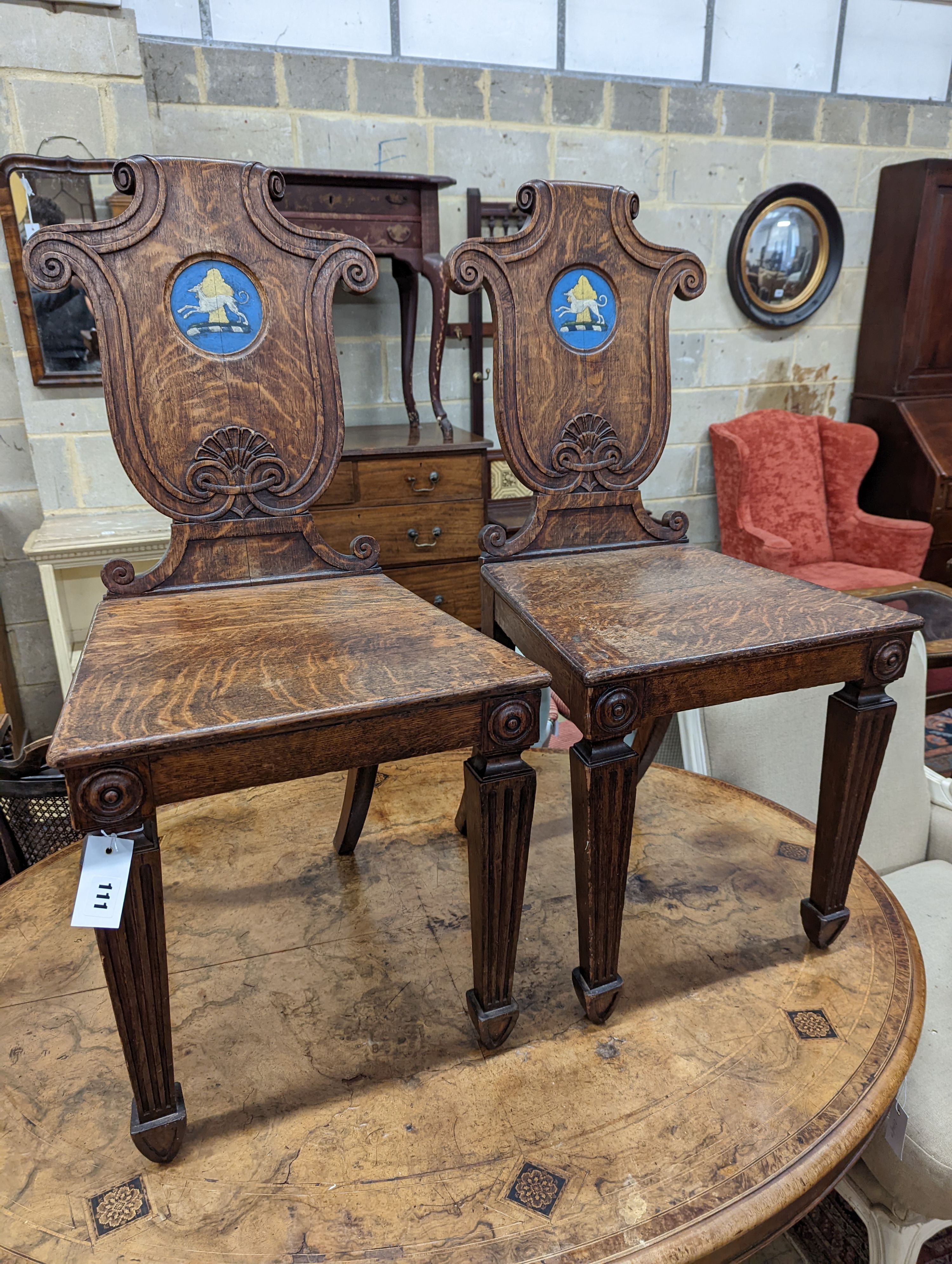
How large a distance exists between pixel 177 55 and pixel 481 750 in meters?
3.00

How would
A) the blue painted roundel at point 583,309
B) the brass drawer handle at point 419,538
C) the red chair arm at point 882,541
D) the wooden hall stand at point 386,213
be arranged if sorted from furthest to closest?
the red chair arm at point 882,541, the brass drawer handle at point 419,538, the wooden hall stand at point 386,213, the blue painted roundel at point 583,309

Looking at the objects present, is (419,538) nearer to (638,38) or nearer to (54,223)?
(54,223)

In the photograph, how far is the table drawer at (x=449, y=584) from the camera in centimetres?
291

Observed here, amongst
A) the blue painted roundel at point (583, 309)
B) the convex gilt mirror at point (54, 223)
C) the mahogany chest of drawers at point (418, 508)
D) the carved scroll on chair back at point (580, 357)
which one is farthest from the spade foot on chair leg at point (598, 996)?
the convex gilt mirror at point (54, 223)

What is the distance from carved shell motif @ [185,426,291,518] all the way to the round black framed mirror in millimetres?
3114

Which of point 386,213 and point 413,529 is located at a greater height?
point 386,213

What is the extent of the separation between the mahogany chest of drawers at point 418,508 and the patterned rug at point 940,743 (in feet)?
5.82

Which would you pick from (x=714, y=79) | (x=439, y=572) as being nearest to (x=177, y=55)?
(x=439, y=572)

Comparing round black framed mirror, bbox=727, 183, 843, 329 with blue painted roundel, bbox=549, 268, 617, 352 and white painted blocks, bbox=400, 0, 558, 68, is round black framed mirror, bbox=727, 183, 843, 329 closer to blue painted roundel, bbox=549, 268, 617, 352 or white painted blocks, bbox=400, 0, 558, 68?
white painted blocks, bbox=400, 0, 558, 68

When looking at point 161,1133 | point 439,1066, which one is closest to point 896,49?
point 439,1066

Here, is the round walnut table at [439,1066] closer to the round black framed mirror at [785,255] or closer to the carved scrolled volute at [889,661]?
the carved scrolled volute at [889,661]

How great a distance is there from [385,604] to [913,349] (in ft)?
12.1

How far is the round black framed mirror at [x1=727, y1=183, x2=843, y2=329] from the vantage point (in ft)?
11.9

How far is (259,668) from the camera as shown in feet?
3.08
